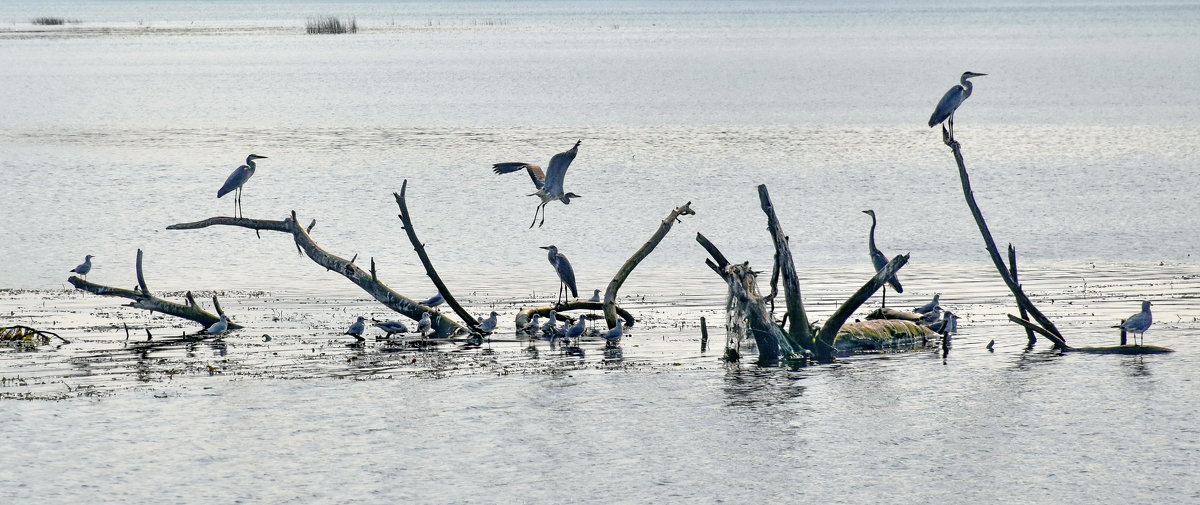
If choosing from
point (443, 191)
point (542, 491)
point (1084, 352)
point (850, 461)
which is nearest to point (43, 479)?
point (542, 491)

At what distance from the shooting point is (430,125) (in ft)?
164

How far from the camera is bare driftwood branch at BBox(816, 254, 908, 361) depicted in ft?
45.7

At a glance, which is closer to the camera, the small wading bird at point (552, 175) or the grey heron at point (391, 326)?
the small wading bird at point (552, 175)

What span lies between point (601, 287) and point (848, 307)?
5736 mm

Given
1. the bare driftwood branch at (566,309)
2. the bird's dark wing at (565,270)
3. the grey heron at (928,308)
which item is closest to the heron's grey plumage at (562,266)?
the bird's dark wing at (565,270)

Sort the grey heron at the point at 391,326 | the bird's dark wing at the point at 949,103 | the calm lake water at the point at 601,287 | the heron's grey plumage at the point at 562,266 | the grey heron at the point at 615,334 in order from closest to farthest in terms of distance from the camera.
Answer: the calm lake water at the point at 601,287
the grey heron at the point at 615,334
the grey heron at the point at 391,326
the bird's dark wing at the point at 949,103
the heron's grey plumage at the point at 562,266

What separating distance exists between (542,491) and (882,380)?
177 inches

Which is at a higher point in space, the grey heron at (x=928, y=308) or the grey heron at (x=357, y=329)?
the grey heron at (x=928, y=308)

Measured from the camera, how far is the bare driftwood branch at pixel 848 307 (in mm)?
13938

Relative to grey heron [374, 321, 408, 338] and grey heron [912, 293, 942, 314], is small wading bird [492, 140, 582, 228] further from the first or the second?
grey heron [912, 293, 942, 314]

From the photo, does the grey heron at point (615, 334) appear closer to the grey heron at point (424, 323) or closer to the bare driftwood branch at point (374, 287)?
→ the bare driftwood branch at point (374, 287)

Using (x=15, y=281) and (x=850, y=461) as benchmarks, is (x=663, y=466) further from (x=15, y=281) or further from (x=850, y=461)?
(x=15, y=281)

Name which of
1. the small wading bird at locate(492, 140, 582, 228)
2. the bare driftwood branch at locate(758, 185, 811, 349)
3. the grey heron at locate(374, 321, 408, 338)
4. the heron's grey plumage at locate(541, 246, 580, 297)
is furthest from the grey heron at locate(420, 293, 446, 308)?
the bare driftwood branch at locate(758, 185, 811, 349)

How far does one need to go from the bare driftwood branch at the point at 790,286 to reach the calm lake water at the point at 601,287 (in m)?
0.57
